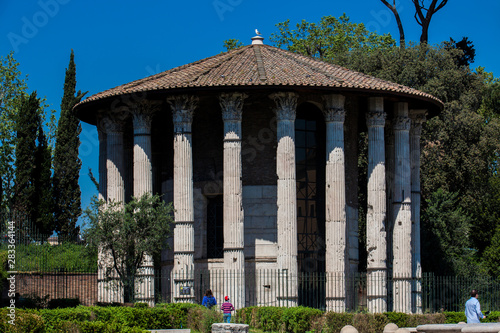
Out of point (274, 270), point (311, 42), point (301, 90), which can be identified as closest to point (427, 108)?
point (301, 90)

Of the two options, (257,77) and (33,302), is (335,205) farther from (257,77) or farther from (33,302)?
(33,302)

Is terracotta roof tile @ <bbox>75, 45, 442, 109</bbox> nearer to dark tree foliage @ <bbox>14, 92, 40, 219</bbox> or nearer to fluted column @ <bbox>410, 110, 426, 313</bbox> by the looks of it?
fluted column @ <bbox>410, 110, 426, 313</bbox>

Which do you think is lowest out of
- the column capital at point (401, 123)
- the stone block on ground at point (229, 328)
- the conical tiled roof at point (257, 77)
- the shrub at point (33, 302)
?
the stone block on ground at point (229, 328)

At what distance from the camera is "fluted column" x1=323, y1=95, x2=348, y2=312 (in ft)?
108

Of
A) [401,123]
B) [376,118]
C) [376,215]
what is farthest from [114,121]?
[401,123]

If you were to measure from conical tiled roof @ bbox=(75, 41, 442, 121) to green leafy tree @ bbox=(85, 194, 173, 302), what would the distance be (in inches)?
169

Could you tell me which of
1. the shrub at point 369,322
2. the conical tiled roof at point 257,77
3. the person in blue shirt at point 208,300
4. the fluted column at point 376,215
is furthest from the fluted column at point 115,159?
the shrub at point 369,322

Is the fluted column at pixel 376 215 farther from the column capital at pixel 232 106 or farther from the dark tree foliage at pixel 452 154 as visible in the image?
the dark tree foliage at pixel 452 154

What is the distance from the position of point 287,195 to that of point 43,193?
50.1ft

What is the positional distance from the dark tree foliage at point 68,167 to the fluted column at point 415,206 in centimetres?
1546

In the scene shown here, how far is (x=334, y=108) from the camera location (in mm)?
33906

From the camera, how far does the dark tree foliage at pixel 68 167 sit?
4438 cm

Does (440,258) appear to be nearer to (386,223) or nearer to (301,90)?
(386,223)

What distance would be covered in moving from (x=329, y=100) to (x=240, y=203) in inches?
191
